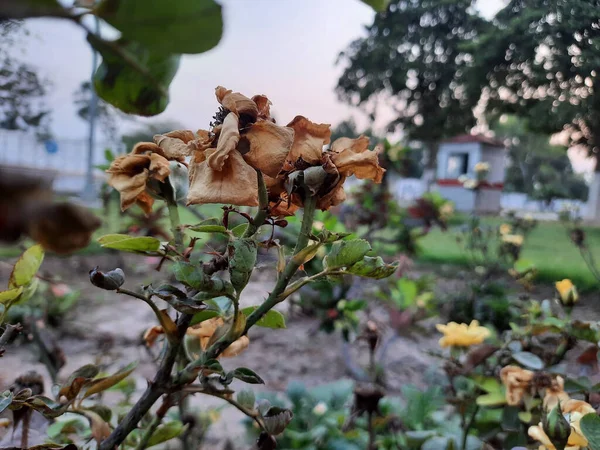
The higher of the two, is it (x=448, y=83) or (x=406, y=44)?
(x=406, y=44)

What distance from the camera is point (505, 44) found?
1.09 meters

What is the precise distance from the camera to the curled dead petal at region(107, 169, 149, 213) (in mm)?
279

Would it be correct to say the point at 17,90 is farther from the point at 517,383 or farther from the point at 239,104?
the point at 517,383

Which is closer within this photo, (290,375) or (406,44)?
(290,375)

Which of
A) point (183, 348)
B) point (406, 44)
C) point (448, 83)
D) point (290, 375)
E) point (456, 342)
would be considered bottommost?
point (290, 375)

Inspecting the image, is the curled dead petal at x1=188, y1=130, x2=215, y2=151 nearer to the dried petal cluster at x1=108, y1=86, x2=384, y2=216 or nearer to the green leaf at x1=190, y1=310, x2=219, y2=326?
the dried petal cluster at x1=108, y1=86, x2=384, y2=216

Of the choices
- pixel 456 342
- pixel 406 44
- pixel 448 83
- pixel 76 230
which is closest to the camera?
pixel 76 230

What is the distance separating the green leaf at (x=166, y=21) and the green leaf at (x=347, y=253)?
157mm

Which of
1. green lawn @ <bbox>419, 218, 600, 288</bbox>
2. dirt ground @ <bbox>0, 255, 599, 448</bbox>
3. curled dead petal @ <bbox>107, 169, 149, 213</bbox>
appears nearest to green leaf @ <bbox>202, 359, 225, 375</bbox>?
curled dead petal @ <bbox>107, 169, 149, 213</bbox>

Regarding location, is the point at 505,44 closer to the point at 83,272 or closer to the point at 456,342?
the point at 456,342

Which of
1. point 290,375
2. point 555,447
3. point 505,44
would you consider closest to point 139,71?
point 555,447

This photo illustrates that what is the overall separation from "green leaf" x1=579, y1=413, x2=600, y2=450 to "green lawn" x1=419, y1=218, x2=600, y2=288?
4.22 ft

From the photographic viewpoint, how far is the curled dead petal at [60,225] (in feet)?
0.27

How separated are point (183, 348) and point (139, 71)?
0.20m
